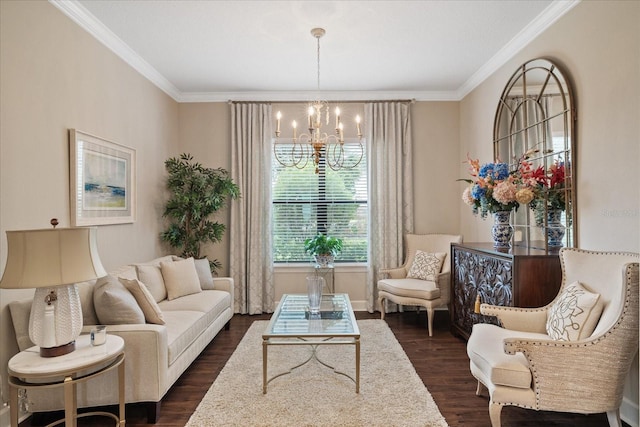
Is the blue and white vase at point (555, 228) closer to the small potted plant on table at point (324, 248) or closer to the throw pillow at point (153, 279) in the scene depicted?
the small potted plant on table at point (324, 248)

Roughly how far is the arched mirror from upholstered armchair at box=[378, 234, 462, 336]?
3.55 ft

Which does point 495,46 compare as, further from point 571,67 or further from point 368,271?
point 368,271

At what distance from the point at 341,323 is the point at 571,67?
2.76 m

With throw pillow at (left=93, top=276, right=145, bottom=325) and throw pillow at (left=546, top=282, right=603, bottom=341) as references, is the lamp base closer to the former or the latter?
throw pillow at (left=93, top=276, right=145, bottom=325)

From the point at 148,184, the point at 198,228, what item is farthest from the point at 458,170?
the point at 148,184

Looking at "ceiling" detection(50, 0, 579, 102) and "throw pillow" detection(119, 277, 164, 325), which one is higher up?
"ceiling" detection(50, 0, 579, 102)

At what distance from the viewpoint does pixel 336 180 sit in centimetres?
529

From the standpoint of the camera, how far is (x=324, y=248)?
16.0 ft

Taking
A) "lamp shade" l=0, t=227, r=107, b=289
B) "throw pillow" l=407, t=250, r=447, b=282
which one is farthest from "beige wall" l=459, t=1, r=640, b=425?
"lamp shade" l=0, t=227, r=107, b=289

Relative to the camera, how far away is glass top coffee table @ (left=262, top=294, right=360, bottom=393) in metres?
2.75

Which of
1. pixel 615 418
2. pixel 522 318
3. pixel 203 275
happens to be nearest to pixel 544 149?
pixel 522 318

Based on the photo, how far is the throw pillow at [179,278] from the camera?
380 cm

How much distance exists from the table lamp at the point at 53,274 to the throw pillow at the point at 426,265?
140 inches

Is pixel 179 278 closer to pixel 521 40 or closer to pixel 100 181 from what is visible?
pixel 100 181
